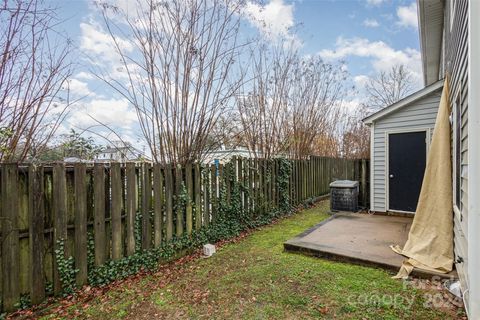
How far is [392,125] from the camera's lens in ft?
19.7

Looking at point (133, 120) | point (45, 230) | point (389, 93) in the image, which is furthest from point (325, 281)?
point (389, 93)

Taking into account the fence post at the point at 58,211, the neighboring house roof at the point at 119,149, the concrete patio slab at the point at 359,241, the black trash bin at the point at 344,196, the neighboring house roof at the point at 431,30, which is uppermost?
the neighboring house roof at the point at 431,30

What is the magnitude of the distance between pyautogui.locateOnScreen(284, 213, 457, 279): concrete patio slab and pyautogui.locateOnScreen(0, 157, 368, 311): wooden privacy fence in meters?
1.78

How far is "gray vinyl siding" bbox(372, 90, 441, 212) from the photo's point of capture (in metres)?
5.43

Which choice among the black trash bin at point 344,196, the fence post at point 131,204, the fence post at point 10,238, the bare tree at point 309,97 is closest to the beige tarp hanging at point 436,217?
the black trash bin at point 344,196

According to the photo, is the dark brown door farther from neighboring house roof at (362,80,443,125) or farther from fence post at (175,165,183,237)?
fence post at (175,165,183,237)

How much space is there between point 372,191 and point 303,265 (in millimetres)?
4003

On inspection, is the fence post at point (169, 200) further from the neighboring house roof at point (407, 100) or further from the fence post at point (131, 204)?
the neighboring house roof at point (407, 100)

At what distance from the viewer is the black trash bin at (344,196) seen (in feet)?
21.7

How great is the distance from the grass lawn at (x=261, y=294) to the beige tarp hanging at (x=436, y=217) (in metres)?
0.52

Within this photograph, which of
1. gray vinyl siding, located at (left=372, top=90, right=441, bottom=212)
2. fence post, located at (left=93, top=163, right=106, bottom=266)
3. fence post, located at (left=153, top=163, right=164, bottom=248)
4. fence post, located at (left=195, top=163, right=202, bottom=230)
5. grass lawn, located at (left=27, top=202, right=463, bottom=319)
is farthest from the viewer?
gray vinyl siding, located at (left=372, top=90, right=441, bottom=212)

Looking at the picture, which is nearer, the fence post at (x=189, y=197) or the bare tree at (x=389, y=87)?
the fence post at (x=189, y=197)

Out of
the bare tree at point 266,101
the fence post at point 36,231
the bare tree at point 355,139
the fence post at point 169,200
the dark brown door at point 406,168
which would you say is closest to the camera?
the fence post at point 36,231

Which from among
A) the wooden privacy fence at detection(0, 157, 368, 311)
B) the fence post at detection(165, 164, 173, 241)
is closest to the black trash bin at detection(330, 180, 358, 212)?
the wooden privacy fence at detection(0, 157, 368, 311)
